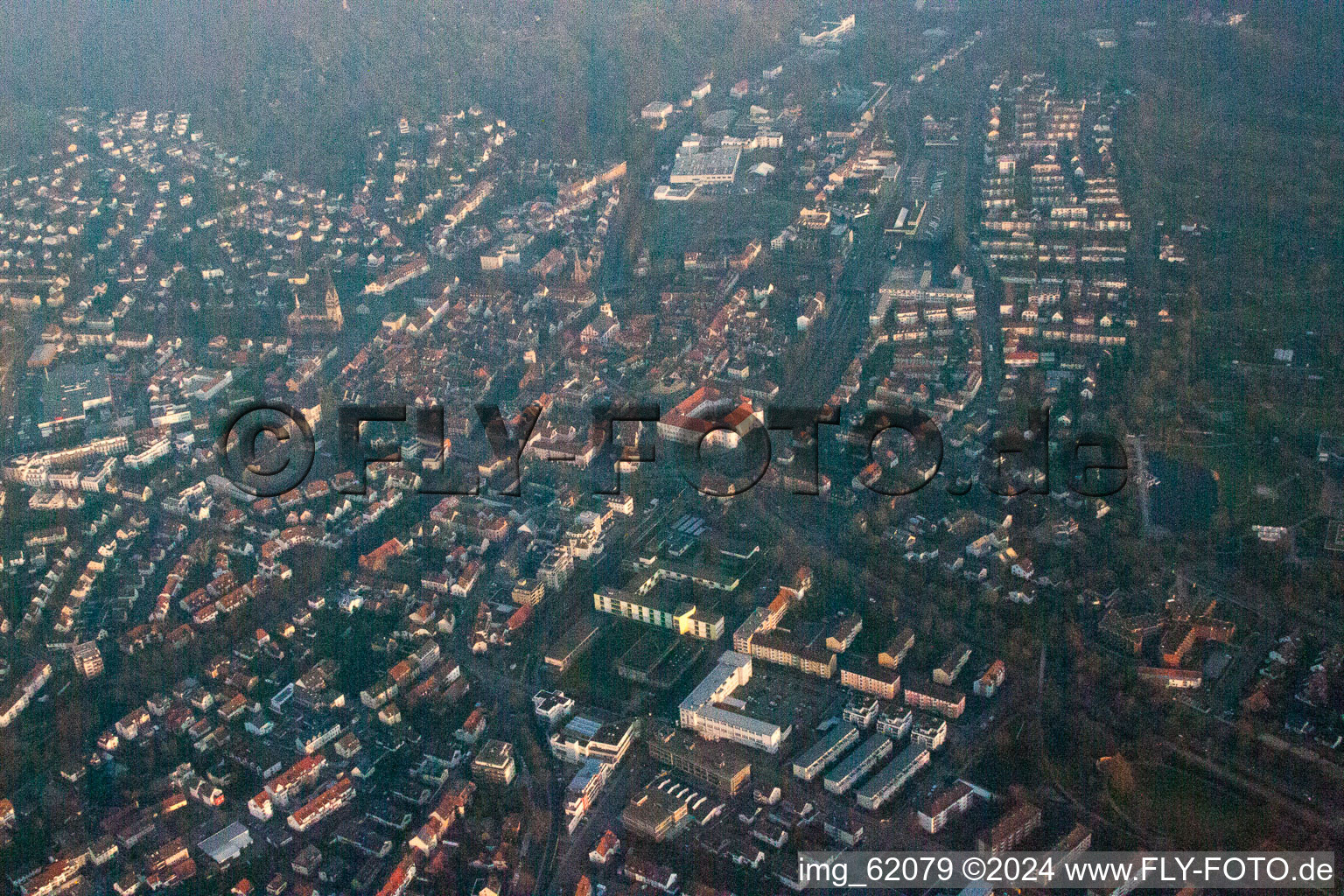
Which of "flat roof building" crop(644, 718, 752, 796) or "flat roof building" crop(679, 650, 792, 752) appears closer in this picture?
"flat roof building" crop(644, 718, 752, 796)

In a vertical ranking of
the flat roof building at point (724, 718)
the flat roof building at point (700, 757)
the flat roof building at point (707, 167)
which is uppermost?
the flat roof building at point (707, 167)

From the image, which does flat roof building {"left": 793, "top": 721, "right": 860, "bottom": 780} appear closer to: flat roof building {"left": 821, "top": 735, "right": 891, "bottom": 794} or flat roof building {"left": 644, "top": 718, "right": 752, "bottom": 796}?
flat roof building {"left": 821, "top": 735, "right": 891, "bottom": 794}

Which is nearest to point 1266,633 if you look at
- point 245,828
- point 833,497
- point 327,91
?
point 833,497

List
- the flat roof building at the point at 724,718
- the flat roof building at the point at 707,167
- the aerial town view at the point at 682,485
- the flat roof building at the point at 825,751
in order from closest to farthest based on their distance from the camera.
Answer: the aerial town view at the point at 682,485 → the flat roof building at the point at 825,751 → the flat roof building at the point at 724,718 → the flat roof building at the point at 707,167

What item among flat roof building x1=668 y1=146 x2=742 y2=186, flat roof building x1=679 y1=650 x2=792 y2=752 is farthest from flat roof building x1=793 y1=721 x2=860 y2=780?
flat roof building x1=668 y1=146 x2=742 y2=186

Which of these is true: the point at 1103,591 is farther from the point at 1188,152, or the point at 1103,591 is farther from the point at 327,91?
the point at 327,91

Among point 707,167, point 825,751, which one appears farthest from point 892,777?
point 707,167

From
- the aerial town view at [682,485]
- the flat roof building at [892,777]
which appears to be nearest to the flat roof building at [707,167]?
the aerial town view at [682,485]

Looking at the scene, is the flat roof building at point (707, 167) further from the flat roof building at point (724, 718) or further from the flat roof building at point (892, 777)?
the flat roof building at point (892, 777)

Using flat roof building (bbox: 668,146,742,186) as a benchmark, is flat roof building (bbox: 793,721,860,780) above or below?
below
